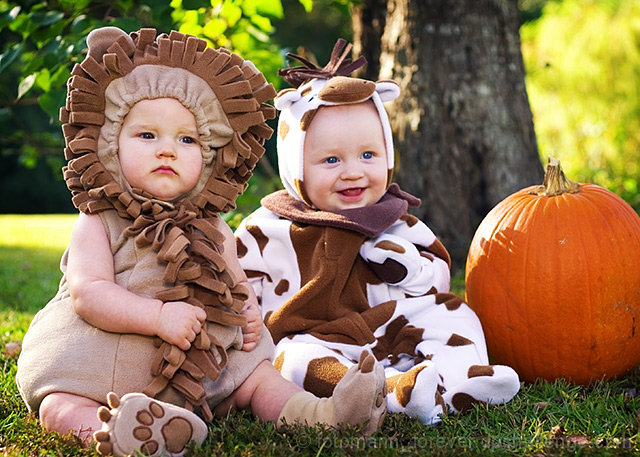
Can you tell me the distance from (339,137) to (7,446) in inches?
60.5

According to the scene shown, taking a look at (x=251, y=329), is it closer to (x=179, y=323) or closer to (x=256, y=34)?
(x=179, y=323)

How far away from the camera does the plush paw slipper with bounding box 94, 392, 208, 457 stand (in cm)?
177

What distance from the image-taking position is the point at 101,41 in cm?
223

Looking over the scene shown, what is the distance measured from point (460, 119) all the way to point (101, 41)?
2.53 meters

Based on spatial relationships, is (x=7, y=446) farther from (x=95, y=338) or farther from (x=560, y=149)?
(x=560, y=149)

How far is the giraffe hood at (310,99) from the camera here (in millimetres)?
2672

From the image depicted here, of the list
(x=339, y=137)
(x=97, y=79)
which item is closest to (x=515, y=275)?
(x=339, y=137)

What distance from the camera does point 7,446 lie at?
2.02 metres

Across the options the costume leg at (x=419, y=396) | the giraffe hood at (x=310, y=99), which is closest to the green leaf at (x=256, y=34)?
the giraffe hood at (x=310, y=99)

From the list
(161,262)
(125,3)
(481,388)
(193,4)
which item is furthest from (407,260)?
(125,3)

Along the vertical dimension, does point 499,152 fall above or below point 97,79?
below

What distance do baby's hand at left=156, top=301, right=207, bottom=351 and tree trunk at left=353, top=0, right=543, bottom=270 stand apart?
2.36m

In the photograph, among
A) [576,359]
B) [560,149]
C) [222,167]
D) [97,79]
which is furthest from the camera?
[560,149]

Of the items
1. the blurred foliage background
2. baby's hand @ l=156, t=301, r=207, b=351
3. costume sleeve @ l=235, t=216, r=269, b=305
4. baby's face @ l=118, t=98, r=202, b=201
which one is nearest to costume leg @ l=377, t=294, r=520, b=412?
costume sleeve @ l=235, t=216, r=269, b=305
